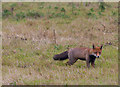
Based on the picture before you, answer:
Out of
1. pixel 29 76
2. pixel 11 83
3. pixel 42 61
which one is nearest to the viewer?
pixel 11 83

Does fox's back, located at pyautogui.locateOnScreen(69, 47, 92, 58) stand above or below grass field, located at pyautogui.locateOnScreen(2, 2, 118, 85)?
above

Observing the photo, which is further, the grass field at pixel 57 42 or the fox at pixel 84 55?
the fox at pixel 84 55

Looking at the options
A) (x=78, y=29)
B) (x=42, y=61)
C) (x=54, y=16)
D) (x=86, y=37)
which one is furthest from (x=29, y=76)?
(x=54, y=16)

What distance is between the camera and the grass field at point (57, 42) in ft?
19.5

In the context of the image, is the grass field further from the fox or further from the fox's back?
the fox's back

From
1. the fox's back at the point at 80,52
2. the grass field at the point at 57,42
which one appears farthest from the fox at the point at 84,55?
the grass field at the point at 57,42

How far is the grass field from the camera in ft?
19.5

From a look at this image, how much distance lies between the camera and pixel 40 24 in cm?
1469

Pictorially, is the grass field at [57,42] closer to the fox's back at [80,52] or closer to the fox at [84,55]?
the fox at [84,55]

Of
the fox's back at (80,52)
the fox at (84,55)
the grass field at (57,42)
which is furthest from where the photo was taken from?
the fox's back at (80,52)

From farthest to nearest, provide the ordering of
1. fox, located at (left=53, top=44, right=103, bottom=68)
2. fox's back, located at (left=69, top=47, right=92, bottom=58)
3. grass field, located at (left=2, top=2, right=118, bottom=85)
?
fox's back, located at (left=69, top=47, right=92, bottom=58) → fox, located at (left=53, top=44, right=103, bottom=68) → grass field, located at (left=2, top=2, right=118, bottom=85)

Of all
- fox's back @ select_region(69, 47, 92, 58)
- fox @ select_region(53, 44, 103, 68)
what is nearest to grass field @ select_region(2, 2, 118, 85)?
fox @ select_region(53, 44, 103, 68)

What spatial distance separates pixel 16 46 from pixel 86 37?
4.16 meters

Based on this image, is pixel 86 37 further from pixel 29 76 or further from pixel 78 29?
pixel 29 76
